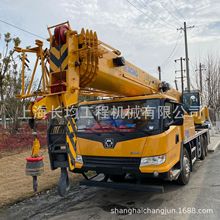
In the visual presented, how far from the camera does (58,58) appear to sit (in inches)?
164

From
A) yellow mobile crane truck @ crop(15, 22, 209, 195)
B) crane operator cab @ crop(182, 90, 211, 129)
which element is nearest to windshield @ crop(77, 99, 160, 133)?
yellow mobile crane truck @ crop(15, 22, 209, 195)

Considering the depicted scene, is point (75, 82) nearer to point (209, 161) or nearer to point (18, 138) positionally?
point (209, 161)

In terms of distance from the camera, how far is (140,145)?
470 centimetres

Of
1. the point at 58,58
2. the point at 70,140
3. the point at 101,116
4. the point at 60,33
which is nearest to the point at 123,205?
the point at 70,140

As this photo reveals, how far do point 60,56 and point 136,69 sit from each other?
87.1 inches

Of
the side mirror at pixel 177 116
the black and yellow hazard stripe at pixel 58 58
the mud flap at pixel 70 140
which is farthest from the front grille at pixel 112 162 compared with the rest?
the black and yellow hazard stripe at pixel 58 58

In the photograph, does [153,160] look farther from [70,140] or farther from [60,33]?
[60,33]

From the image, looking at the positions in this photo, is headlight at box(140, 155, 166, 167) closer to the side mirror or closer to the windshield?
the windshield

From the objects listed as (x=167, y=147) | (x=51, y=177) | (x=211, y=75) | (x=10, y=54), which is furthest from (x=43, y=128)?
(x=211, y=75)

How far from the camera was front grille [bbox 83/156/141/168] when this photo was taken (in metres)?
4.71

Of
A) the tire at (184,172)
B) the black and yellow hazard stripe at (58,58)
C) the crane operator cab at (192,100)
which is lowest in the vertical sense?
the tire at (184,172)

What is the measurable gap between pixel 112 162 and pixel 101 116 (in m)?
1.13

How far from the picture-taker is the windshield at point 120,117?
5.03 metres

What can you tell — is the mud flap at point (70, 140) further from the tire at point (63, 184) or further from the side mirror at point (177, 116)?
the side mirror at point (177, 116)
